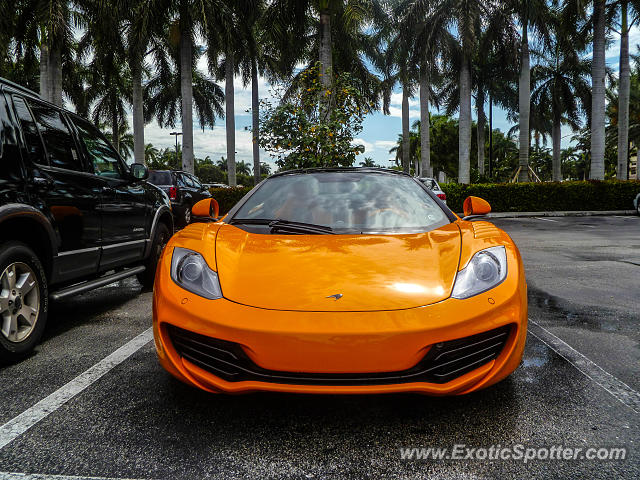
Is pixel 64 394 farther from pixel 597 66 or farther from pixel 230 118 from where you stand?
pixel 230 118

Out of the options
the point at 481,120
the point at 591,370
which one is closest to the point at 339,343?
the point at 591,370

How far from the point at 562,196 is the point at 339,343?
69.6ft

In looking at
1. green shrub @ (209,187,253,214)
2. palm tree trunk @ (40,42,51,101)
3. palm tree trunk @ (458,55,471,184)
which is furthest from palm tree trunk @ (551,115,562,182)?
palm tree trunk @ (40,42,51,101)

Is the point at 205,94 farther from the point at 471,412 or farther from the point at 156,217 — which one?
the point at 471,412

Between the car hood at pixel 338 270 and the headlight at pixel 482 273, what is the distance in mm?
51

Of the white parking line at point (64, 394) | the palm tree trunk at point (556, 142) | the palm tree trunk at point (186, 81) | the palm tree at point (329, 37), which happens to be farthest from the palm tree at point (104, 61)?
the palm tree trunk at point (556, 142)

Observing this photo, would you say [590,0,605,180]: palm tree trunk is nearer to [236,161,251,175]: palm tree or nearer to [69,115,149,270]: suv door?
[69,115,149,270]: suv door

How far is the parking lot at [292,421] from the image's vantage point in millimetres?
1930

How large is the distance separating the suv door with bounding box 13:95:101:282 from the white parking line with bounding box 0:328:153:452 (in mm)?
808

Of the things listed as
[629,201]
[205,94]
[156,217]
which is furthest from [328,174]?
[205,94]

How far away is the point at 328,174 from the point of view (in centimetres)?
382

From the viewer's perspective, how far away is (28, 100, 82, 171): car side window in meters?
3.74

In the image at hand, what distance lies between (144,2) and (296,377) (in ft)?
60.5

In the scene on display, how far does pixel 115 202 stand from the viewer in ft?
15.0
